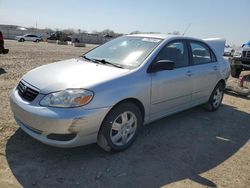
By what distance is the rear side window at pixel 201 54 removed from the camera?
5.41 m

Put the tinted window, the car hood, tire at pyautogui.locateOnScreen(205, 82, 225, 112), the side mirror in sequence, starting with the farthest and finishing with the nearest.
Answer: tire at pyautogui.locateOnScreen(205, 82, 225, 112) → the tinted window → the side mirror → the car hood

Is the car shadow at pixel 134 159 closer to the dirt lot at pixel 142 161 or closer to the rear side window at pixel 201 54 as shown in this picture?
the dirt lot at pixel 142 161

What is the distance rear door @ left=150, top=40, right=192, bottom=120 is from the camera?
4.34m

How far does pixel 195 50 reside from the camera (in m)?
5.48

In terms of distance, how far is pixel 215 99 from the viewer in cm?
634

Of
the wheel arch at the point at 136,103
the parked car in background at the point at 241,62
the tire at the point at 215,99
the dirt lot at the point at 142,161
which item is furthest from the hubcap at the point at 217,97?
the parked car in background at the point at 241,62

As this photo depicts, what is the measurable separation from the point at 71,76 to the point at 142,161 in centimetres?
153

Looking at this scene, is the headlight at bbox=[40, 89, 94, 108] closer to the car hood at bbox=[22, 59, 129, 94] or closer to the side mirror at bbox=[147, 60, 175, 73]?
the car hood at bbox=[22, 59, 129, 94]

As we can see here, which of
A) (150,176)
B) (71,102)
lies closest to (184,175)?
(150,176)

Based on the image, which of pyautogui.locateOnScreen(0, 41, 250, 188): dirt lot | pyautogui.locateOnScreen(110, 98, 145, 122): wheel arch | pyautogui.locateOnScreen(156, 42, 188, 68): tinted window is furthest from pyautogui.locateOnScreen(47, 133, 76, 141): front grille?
pyautogui.locateOnScreen(156, 42, 188, 68): tinted window

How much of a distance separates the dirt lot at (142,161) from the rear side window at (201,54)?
1.41 m

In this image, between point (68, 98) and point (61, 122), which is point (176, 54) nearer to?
point (68, 98)

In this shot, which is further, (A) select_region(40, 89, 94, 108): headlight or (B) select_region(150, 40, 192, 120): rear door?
(B) select_region(150, 40, 192, 120): rear door

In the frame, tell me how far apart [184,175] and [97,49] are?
9.29 feet
